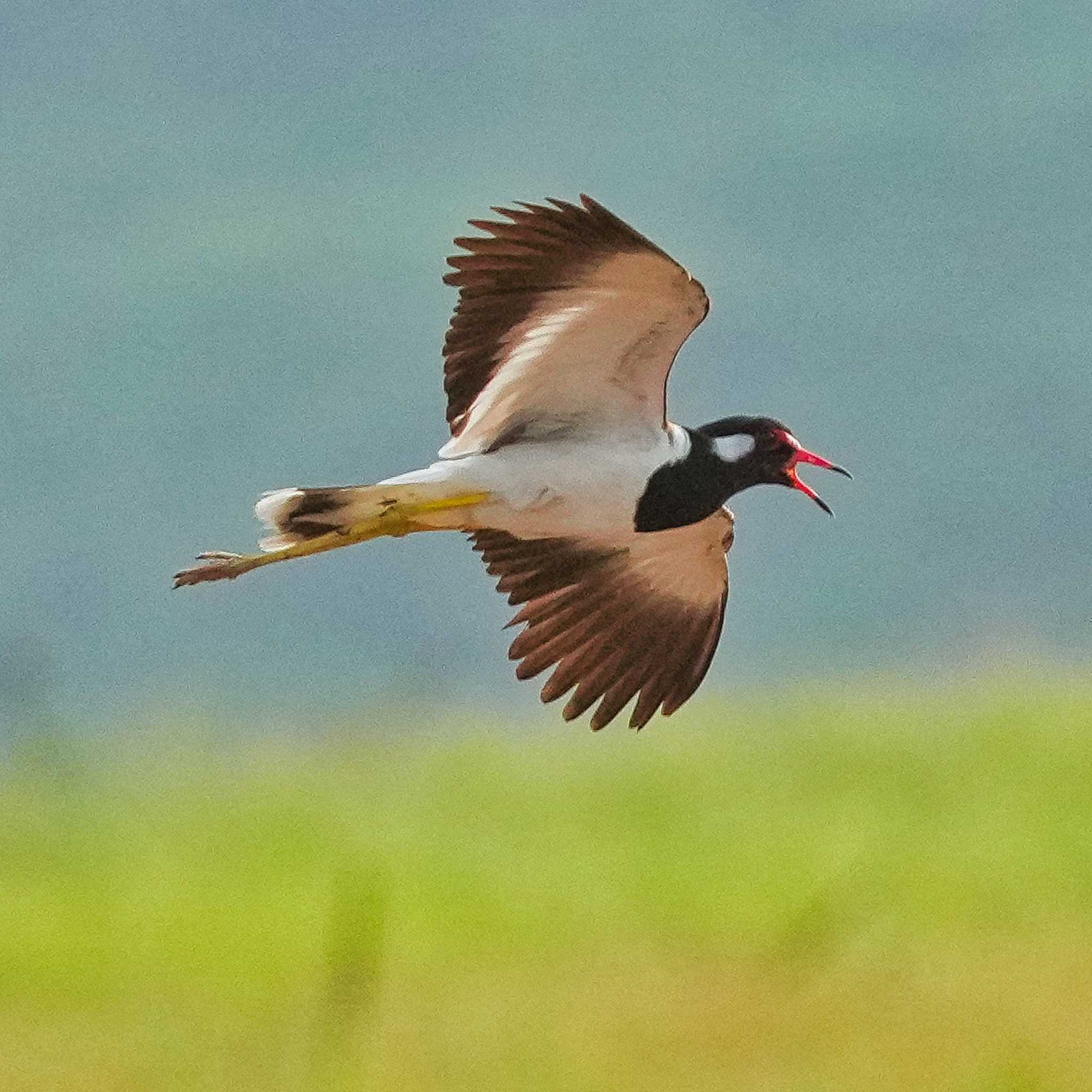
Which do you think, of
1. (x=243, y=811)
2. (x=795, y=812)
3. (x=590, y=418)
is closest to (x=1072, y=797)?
(x=795, y=812)

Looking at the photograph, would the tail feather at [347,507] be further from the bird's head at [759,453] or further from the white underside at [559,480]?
the bird's head at [759,453]

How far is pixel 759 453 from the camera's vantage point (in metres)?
4.56

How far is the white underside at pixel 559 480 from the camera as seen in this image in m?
4.33

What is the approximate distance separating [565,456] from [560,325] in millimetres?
292

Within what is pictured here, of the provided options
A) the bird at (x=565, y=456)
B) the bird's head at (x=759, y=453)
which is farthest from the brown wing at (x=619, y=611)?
the bird's head at (x=759, y=453)

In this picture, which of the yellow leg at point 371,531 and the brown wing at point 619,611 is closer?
the yellow leg at point 371,531

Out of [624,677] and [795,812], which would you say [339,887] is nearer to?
[795,812]

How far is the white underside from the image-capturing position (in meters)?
4.33

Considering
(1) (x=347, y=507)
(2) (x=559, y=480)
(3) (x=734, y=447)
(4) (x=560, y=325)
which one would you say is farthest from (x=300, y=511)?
(3) (x=734, y=447)

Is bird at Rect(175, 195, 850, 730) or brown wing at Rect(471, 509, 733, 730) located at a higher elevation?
bird at Rect(175, 195, 850, 730)

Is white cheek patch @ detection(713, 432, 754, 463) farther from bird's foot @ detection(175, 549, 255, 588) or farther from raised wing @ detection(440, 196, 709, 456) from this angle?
bird's foot @ detection(175, 549, 255, 588)

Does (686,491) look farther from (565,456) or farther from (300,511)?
(300,511)

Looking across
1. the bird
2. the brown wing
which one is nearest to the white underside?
the bird

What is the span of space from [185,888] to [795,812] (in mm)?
2091
